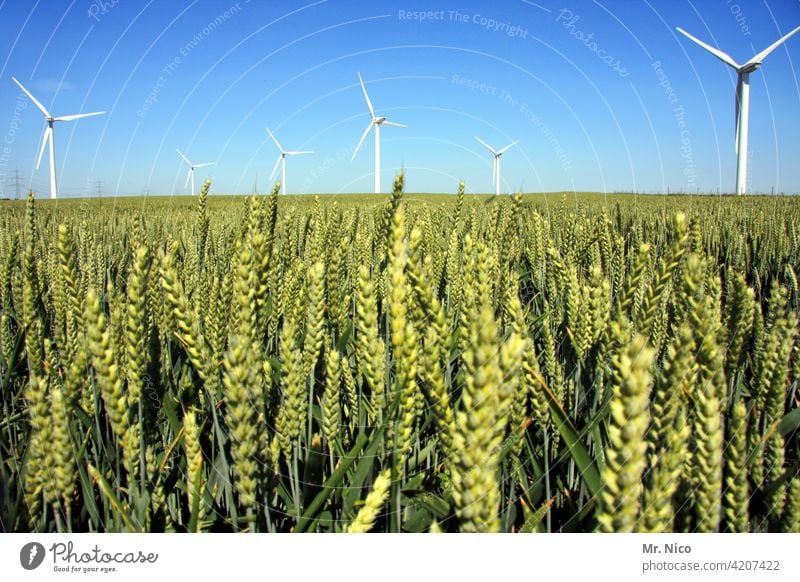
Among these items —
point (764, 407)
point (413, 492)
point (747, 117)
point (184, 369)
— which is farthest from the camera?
point (747, 117)

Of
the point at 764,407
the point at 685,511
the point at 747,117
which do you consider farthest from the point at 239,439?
the point at 747,117

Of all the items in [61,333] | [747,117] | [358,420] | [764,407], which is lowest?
[358,420]

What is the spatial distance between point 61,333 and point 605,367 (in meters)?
1.76

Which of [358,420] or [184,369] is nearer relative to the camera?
[358,420]

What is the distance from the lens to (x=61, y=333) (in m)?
1.65

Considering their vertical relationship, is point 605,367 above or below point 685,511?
above

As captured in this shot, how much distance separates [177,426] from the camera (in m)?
1.53

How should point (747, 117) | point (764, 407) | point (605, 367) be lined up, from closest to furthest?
point (764, 407) → point (605, 367) → point (747, 117)

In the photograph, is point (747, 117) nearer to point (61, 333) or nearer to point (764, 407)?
point (764, 407)

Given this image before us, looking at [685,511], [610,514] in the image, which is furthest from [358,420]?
[610,514]

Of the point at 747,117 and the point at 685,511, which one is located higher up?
the point at 747,117

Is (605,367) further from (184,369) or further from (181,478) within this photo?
(184,369)
